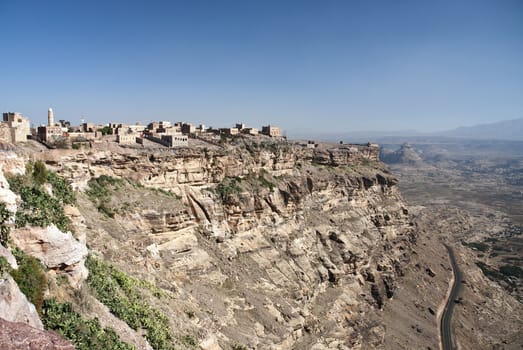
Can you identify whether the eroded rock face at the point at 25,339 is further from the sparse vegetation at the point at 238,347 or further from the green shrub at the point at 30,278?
the sparse vegetation at the point at 238,347

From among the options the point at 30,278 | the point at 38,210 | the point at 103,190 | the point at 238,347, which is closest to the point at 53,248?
the point at 38,210

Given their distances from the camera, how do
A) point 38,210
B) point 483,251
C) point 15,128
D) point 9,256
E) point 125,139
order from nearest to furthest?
point 9,256 → point 38,210 → point 15,128 → point 125,139 → point 483,251

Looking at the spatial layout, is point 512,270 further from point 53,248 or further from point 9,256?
point 9,256

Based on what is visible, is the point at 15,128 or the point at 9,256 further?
the point at 15,128

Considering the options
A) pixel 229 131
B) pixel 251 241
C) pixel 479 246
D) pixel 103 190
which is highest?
pixel 229 131

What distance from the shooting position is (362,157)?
72938 mm

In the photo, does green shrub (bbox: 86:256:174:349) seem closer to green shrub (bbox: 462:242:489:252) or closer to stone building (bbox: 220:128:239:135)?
stone building (bbox: 220:128:239:135)

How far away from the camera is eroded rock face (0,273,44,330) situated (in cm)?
987

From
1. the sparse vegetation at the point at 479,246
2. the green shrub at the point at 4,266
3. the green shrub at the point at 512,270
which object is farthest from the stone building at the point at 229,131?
the sparse vegetation at the point at 479,246

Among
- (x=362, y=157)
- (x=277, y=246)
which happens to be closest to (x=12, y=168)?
(x=277, y=246)

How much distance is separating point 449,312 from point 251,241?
32.5 metres

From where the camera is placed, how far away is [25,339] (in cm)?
811

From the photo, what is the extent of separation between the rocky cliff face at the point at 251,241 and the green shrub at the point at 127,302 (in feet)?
7.33

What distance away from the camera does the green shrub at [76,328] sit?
12.4 m
